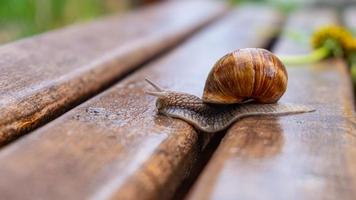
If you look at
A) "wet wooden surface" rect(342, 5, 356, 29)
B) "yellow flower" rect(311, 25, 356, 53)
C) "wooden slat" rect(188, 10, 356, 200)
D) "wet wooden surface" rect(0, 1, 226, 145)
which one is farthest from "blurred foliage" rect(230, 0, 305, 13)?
"wooden slat" rect(188, 10, 356, 200)

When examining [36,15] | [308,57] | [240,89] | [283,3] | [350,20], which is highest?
[240,89]

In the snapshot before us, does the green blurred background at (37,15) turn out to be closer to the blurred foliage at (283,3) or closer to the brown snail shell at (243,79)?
the blurred foliage at (283,3)

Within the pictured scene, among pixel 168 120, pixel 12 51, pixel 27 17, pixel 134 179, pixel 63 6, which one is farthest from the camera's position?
pixel 63 6

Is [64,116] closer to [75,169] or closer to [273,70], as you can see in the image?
[75,169]

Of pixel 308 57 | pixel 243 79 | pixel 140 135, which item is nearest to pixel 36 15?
pixel 308 57

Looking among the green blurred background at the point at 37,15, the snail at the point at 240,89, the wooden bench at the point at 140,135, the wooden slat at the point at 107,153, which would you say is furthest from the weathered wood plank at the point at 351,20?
the green blurred background at the point at 37,15

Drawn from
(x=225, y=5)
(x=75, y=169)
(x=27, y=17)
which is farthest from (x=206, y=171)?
(x=225, y=5)

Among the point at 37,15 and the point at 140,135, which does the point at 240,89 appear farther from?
the point at 37,15

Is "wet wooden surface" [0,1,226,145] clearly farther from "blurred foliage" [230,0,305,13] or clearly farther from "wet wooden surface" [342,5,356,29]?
"blurred foliage" [230,0,305,13]
